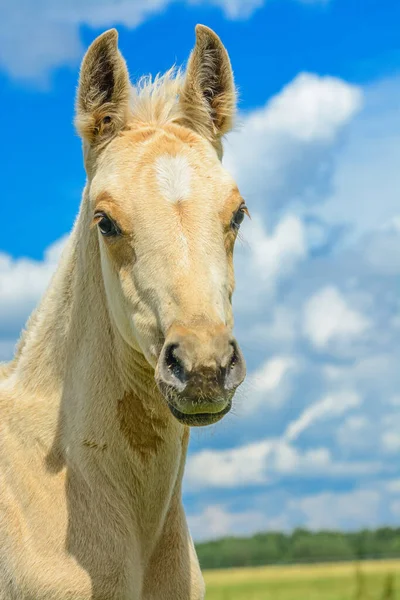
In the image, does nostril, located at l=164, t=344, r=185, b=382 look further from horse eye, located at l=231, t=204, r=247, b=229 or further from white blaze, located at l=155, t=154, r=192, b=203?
horse eye, located at l=231, t=204, r=247, b=229

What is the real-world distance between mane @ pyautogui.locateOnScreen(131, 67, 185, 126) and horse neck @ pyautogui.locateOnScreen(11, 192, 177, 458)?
810 mm

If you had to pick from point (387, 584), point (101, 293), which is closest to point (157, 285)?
point (101, 293)

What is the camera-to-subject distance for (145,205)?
6.19m

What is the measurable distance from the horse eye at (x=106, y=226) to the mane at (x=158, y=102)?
3.72 ft

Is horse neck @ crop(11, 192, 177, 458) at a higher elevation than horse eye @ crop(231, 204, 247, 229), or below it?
below

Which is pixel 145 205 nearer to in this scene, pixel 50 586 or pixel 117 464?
pixel 117 464

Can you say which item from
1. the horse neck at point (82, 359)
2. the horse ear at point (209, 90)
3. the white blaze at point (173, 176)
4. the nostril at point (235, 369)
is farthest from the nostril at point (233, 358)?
the horse ear at point (209, 90)

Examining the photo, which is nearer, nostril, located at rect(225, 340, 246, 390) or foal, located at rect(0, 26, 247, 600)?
nostril, located at rect(225, 340, 246, 390)

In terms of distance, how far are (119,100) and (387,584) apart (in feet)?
15.1

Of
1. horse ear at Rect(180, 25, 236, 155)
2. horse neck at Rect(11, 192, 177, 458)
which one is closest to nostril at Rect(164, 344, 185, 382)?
horse neck at Rect(11, 192, 177, 458)

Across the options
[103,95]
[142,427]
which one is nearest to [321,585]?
[142,427]

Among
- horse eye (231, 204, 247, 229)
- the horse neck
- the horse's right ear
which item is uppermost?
the horse's right ear

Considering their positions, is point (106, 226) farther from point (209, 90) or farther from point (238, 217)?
point (209, 90)

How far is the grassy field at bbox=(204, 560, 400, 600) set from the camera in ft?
26.9
